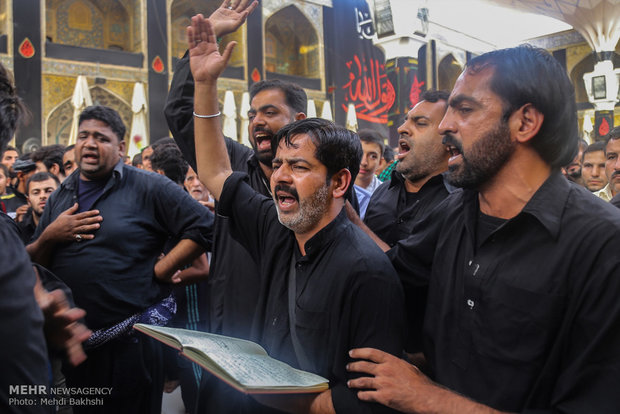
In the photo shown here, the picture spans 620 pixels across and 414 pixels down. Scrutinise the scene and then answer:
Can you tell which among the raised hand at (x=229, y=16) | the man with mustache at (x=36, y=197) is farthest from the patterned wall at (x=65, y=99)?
the raised hand at (x=229, y=16)

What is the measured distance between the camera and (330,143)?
1412mm

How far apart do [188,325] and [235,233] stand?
6.40 feet

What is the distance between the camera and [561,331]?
977 mm

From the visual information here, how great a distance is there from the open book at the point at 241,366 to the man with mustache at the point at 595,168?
3.70 metres

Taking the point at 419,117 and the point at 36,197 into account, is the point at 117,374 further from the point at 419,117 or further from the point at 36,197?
the point at 419,117

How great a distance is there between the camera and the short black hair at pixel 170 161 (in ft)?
12.1

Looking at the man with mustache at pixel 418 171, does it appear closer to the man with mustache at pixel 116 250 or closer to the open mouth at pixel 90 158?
the man with mustache at pixel 116 250

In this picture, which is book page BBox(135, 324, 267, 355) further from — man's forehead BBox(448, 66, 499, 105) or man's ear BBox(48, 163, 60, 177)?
man's ear BBox(48, 163, 60, 177)

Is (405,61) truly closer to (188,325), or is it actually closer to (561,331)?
(188,325)

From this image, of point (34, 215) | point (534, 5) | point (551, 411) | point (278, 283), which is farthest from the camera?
point (534, 5)

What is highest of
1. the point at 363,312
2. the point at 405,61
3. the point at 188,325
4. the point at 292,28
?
the point at 292,28

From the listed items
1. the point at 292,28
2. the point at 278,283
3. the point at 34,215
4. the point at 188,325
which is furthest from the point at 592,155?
the point at 292,28

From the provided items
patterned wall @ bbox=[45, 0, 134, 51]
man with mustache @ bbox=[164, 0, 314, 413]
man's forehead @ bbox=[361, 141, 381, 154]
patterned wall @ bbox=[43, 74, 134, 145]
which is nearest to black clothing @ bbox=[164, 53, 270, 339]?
man with mustache @ bbox=[164, 0, 314, 413]

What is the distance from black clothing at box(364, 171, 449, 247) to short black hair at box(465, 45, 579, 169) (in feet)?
2.56
